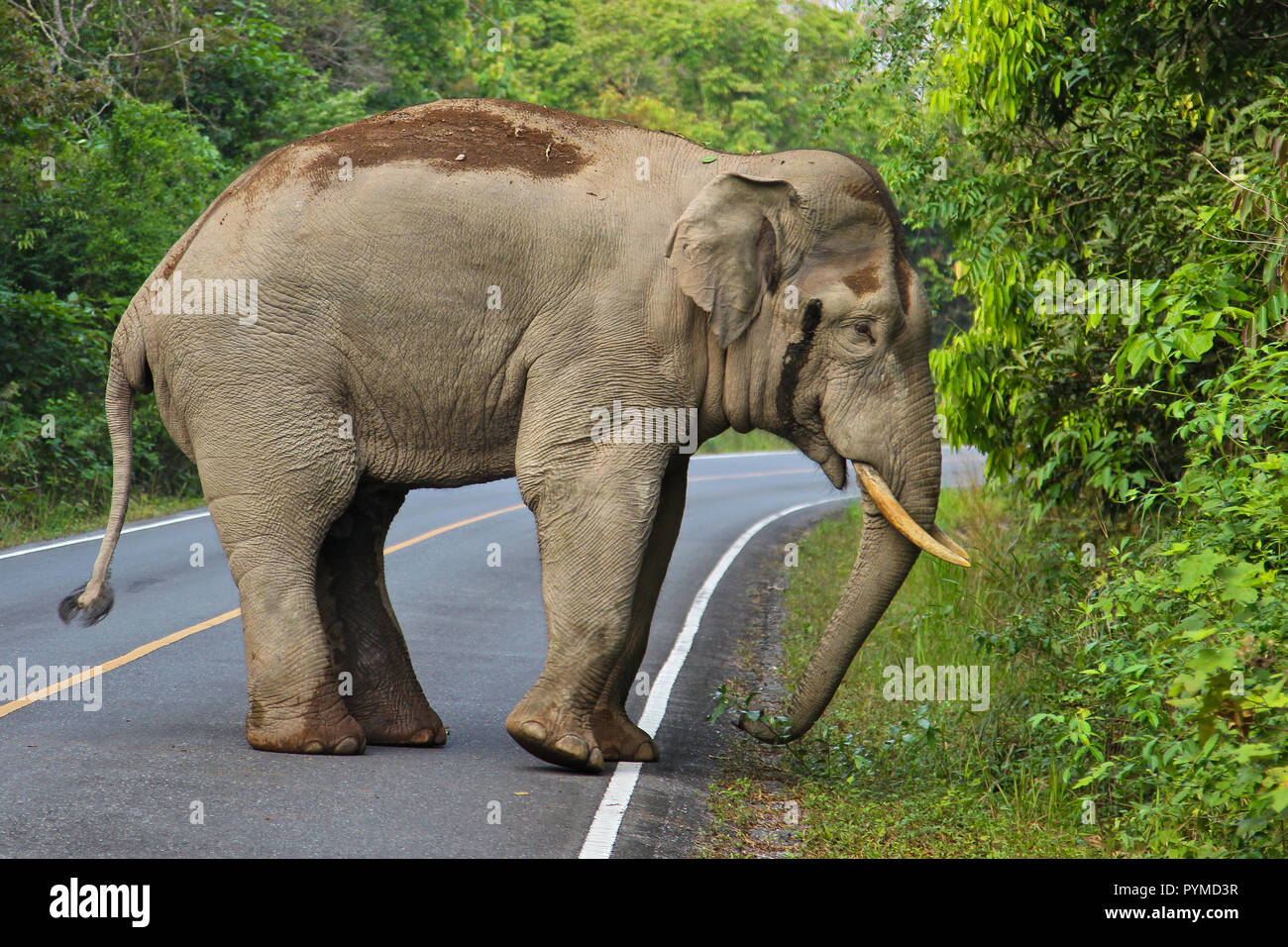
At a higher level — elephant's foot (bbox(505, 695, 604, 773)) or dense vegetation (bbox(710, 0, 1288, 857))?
dense vegetation (bbox(710, 0, 1288, 857))

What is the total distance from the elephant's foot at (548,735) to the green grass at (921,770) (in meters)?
0.70

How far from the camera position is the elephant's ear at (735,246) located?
7.09 m

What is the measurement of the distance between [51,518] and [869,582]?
12.0 meters

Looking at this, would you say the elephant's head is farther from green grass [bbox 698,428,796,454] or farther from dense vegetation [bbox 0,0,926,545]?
green grass [bbox 698,428,796,454]

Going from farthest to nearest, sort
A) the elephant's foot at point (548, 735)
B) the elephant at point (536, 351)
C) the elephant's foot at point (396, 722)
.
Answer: the elephant's foot at point (396, 722), the elephant at point (536, 351), the elephant's foot at point (548, 735)

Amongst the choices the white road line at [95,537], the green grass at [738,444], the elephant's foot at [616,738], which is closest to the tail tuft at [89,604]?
the elephant's foot at [616,738]

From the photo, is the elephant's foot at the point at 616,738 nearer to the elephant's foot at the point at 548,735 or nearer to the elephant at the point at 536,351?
the elephant at the point at 536,351

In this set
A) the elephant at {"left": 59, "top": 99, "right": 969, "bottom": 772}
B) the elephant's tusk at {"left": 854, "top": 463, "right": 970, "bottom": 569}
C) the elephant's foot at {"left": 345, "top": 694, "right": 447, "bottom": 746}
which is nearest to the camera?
the elephant at {"left": 59, "top": 99, "right": 969, "bottom": 772}

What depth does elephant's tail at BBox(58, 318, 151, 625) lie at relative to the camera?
755cm

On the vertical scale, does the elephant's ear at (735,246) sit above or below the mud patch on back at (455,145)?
below

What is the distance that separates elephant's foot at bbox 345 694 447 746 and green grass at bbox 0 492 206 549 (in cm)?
854

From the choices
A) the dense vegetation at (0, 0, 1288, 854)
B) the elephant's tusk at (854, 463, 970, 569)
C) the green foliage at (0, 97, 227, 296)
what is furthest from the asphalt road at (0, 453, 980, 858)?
the green foliage at (0, 97, 227, 296)

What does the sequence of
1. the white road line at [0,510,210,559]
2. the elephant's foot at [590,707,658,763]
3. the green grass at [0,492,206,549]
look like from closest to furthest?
the elephant's foot at [590,707,658,763] < the white road line at [0,510,210,559] < the green grass at [0,492,206,549]

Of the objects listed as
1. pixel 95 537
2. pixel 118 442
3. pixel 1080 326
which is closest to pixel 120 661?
pixel 118 442
